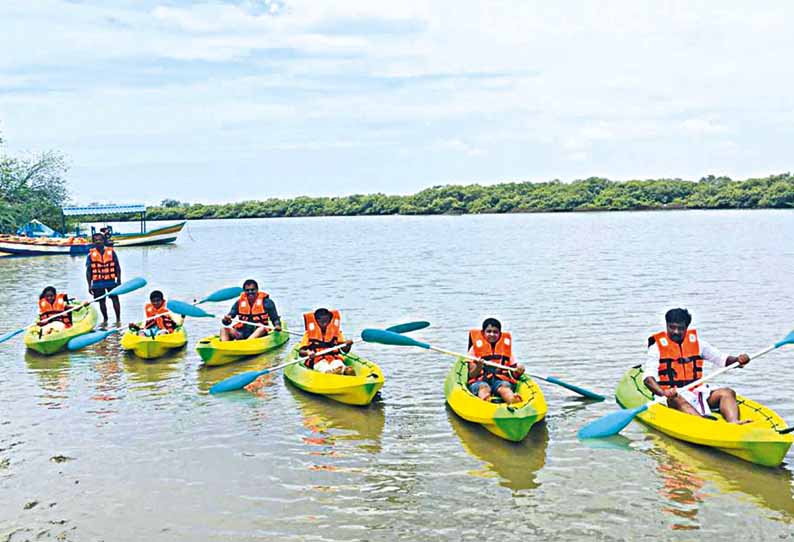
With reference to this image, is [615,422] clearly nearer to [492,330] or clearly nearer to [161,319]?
[492,330]

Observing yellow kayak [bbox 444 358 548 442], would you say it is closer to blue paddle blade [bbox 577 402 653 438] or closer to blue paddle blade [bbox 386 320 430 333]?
blue paddle blade [bbox 577 402 653 438]

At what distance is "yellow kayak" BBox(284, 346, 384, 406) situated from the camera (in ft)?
Answer: 31.3

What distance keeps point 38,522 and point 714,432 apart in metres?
5.86

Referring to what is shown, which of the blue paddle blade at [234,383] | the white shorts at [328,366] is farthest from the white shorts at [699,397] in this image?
the blue paddle blade at [234,383]

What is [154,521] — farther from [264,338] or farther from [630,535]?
[264,338]

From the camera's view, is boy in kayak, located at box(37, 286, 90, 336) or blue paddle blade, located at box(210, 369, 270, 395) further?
boy in kayak, located at box(37, 286, 90, 336)

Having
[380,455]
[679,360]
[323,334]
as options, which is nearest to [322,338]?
[323,334]

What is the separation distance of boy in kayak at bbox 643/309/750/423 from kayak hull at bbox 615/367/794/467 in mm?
144

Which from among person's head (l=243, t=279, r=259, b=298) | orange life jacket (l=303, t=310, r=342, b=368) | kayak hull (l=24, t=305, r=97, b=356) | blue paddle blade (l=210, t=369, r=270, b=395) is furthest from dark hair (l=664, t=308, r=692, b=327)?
kayak hull (l=24, t=305, r=97, b=356)

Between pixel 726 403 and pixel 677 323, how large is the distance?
88 centimetres

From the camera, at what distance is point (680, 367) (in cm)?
827

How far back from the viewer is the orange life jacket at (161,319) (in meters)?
13.4

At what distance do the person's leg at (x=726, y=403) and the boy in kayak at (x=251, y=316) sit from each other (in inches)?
265

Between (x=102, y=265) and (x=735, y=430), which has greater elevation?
(x=102, y=265)
